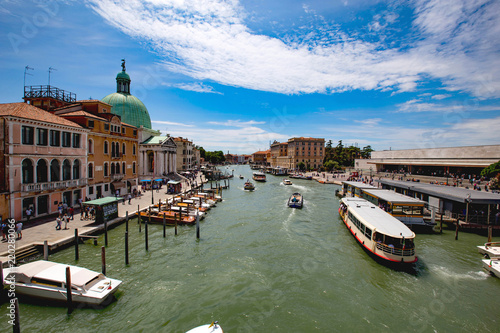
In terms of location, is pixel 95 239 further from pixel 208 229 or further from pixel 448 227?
pixel 448 227

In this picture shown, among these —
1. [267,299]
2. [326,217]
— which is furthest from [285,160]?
[267,299]

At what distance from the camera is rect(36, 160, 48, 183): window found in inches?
852

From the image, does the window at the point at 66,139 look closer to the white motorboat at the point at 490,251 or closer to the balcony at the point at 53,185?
the balcony at the point at 53,185

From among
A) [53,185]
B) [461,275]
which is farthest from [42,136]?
[461,275]

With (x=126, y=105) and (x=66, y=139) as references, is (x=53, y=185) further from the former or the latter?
(x=126, y=105)

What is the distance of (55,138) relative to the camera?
2311 centimetres

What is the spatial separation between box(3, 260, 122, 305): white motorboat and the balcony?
10518 millimetres

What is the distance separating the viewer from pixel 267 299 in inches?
501

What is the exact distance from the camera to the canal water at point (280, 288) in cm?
1088

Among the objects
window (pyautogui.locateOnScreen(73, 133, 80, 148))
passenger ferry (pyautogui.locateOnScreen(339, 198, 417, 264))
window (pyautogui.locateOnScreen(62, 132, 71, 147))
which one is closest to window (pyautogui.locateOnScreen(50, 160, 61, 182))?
window (pyautogui.locateOnScreen(62, 132, 71, 147))

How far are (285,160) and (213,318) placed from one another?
12921cm

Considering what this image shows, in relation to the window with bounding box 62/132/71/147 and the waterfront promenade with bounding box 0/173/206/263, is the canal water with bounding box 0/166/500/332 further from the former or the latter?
the window with bounding box 62/132/71/147

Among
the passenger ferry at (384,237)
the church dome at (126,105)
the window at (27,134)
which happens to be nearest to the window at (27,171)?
the window at (27,134)

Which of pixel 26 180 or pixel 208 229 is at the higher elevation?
pixel 26 180
